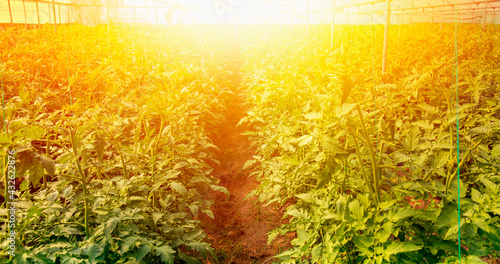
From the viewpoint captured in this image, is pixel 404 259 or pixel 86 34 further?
pixel 86 34

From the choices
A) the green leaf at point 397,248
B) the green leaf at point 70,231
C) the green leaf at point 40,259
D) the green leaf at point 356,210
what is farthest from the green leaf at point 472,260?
the green leaf at point 70,231

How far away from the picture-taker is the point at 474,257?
1033 millimetres

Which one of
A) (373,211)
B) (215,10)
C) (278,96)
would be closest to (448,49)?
(278,96)

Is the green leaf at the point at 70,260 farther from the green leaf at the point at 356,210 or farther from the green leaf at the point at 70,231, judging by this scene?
the green leaf at the point at 356,210

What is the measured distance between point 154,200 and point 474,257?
1667 millimetres

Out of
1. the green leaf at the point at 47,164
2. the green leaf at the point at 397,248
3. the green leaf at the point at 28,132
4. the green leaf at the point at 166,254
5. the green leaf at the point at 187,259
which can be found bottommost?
the green leaf at the point at 187,259

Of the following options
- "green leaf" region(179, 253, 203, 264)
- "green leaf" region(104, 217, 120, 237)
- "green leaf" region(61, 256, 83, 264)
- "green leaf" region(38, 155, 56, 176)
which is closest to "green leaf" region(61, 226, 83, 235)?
"green leaf" region(104, 217, 120, 237)

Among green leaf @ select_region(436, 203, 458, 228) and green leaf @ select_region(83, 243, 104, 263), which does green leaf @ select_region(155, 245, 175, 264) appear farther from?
green leaf @ select_region(436, 203, 458, 228)

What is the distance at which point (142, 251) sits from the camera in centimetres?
144

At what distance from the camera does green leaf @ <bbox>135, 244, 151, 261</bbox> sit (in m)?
1.42

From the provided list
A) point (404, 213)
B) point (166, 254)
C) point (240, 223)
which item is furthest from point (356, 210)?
point (240, 223)

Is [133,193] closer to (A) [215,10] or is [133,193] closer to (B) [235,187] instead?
(B) [235,187]

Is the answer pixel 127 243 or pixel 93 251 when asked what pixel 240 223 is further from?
pixel 93 251

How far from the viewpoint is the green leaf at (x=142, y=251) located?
4.64 ft
